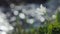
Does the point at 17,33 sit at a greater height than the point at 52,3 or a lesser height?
lesser

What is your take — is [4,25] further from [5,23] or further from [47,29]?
[47,29]

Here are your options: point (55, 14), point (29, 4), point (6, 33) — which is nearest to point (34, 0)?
point (29, 4)

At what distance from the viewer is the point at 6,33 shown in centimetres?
124

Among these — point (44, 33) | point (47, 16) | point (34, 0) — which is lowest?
point (44, 33)

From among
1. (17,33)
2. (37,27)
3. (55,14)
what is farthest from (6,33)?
(55,14)

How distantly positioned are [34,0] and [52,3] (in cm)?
12

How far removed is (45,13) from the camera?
1265mm

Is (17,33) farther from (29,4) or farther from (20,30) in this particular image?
(29,4)

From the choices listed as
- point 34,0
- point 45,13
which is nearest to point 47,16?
point 45,13

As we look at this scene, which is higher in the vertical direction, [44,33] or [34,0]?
[34,0]

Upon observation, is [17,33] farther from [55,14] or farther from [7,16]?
[55,14]

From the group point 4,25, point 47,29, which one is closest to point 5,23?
point 4,25

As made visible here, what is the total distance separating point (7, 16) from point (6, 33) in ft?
0.37

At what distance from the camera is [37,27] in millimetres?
1262
